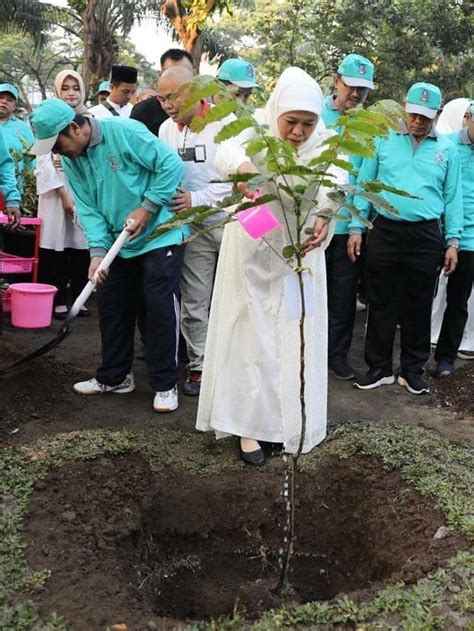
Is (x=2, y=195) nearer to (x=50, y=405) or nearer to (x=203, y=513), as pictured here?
(x=50, y=405)

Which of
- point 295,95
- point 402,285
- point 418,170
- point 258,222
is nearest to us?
point 258,222

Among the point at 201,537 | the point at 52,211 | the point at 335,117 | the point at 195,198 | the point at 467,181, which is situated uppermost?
the point at 335,117

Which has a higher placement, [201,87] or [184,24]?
[184,24]

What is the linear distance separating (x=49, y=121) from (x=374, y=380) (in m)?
2.73

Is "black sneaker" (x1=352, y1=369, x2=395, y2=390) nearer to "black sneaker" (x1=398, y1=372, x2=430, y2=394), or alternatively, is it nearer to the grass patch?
"black sneaker" (x1=398, y1=372, x2=430, y2=394)

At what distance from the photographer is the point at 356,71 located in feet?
14.6

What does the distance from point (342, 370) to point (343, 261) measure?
78cm

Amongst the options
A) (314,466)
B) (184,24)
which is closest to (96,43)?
(184,24)

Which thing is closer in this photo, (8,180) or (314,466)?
(314,466)

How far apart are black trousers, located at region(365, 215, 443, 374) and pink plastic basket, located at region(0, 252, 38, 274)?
2769mm

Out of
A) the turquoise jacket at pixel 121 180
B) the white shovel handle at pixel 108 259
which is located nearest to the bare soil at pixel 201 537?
the white shovel handle at pixel 108 259

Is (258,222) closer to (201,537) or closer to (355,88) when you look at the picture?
(201,537)

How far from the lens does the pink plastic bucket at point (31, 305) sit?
512 cm

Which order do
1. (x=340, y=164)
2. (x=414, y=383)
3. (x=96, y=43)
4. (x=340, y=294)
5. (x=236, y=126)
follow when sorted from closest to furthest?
(x=236, y=126) → (x=340, y=164) → (x=414, y=383) → (x=340, y=294) → (x=96, y=43)
